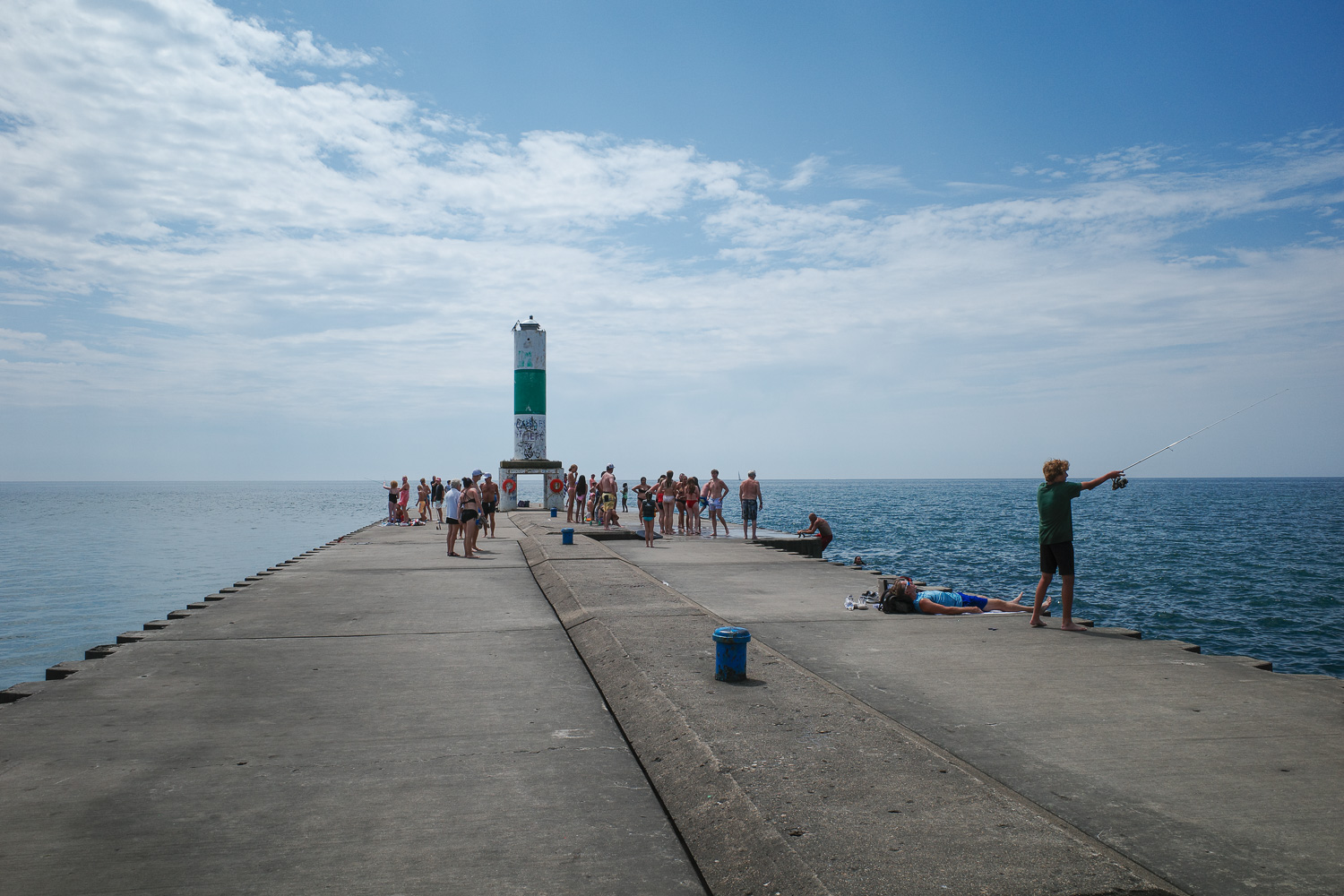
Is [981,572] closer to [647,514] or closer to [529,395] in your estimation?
[647,514]

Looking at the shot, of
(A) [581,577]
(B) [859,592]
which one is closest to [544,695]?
(A) [581,577]

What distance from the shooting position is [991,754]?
5094mm

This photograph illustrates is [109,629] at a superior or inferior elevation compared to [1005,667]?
Answer: inferior

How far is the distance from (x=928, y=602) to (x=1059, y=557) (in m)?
1.94

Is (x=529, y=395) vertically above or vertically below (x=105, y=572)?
above

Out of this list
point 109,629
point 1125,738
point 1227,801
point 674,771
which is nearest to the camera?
point 1227,801

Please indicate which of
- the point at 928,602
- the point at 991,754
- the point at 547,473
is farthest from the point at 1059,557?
the point at 547,473

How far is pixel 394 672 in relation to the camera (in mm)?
7453

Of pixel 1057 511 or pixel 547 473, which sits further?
pixel 547 473

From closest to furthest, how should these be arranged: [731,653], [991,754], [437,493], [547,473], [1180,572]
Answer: [991,754], [731,653], [1180,572], [437,493], [547,473]

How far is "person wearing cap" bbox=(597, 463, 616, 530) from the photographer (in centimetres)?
2438

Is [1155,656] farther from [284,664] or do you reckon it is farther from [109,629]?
[109,629]

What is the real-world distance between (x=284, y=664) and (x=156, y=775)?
288 centimetres

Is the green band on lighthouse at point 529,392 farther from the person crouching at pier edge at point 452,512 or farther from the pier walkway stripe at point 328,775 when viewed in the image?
the pier walkway stripe at point 328,775
